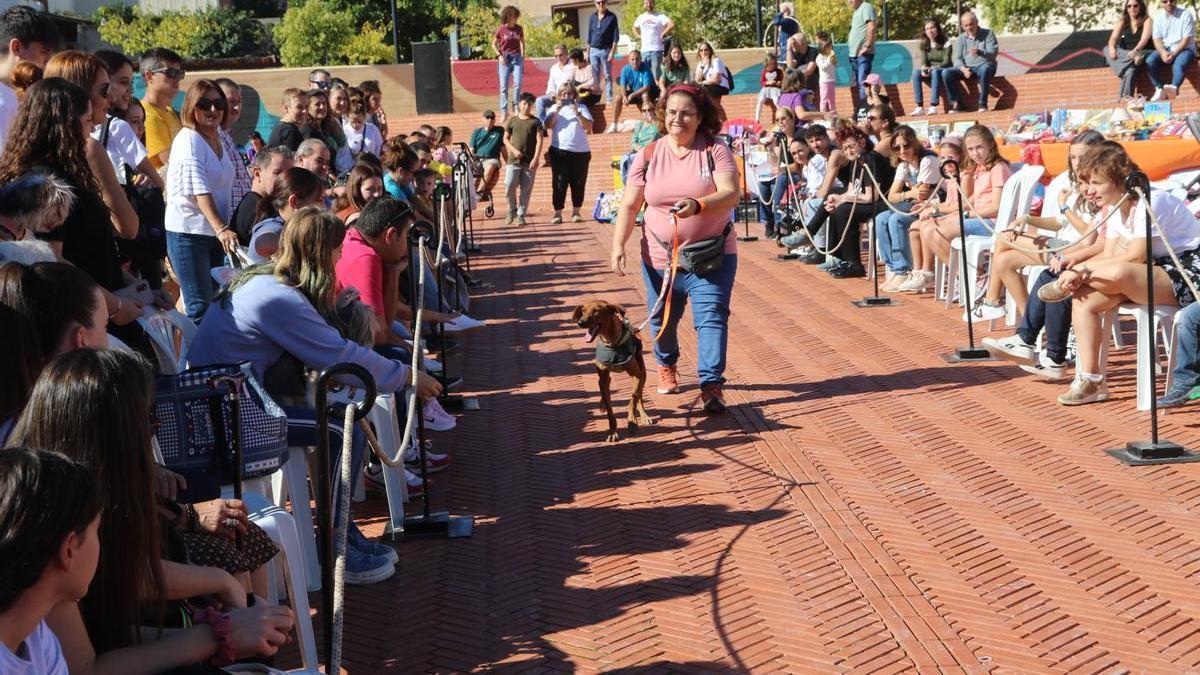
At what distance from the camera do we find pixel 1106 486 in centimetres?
674

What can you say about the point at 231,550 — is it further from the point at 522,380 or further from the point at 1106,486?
the point at 522,380

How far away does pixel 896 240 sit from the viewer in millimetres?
13367

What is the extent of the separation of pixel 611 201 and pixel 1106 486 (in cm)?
1454

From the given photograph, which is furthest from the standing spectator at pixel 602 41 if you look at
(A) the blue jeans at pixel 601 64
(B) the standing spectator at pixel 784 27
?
(B) the standing spectator at pixel 784 27

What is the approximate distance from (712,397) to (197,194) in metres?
3.32

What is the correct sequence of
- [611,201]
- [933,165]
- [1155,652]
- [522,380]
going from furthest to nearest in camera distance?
[611,201] < [933,165] < [522,380] < [1155,652]

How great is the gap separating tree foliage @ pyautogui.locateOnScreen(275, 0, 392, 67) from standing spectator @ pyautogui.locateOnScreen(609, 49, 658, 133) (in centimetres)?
2409

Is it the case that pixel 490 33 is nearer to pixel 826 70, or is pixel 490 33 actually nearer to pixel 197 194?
pixel 826 70

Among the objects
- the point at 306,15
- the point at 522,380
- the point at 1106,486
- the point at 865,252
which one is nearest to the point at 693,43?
the point at 306,15

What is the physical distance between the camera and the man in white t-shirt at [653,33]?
24.7 metres

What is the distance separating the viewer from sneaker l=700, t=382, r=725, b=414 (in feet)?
27.8

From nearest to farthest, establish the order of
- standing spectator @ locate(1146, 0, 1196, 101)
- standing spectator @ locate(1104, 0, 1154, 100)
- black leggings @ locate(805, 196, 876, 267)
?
black leggings @ locate(805, 196, 876, 267), standing spectator @ locate(1146, 0, 1196, 101), standing spectator @ locate(1104, 0, 1154, 100)

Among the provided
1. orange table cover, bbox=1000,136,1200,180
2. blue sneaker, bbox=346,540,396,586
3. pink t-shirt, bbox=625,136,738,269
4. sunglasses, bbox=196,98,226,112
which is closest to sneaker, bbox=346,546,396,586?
blue sneaker, bbox=346,540,396,586

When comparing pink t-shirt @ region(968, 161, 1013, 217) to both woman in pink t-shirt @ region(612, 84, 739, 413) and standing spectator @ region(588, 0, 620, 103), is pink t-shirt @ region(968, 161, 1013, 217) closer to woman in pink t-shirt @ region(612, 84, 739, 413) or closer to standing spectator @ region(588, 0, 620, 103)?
woman in pink t-shirt @ region(612, 84, 739, 413)
